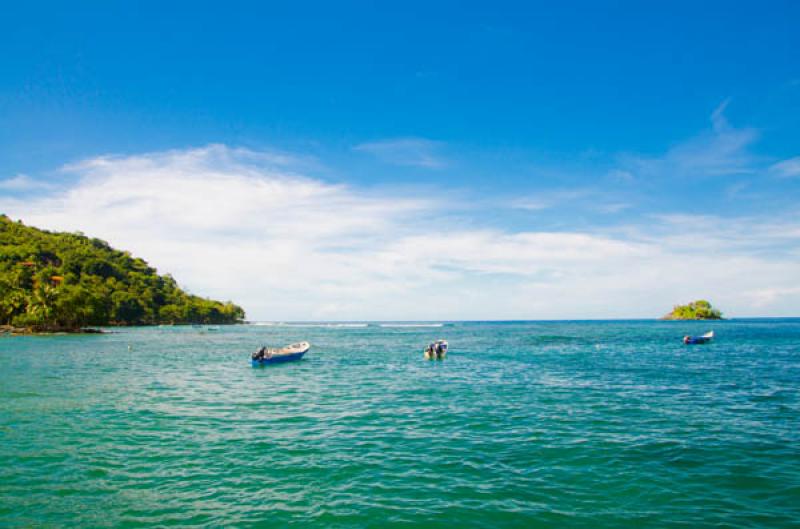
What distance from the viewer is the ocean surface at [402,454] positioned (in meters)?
13.8

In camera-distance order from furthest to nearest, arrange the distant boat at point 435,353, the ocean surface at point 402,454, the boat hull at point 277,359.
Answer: the distant boat at point 435,353 < the boat hull at point 277,359 < the ocean surface at point 402,454

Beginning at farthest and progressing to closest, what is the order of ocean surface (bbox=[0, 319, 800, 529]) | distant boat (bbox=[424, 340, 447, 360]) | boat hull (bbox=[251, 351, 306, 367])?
distant boat (bbox=[424, 340, 447, 360]) < boat hull (bbox=[251, 351, 306, 367]) < ocean surface (bbox=[0, 319, 800, 529])

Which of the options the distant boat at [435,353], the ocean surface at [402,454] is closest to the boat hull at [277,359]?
the ocean surface at [402,454]

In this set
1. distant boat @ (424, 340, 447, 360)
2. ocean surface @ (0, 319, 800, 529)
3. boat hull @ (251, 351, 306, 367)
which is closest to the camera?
ocean surface @ (0, 319, 800, 529)

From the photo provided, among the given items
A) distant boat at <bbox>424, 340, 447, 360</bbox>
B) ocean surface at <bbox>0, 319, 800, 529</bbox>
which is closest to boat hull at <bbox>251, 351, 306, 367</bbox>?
ocean surface at <bbox>0, 319, 800, 529</bbox>

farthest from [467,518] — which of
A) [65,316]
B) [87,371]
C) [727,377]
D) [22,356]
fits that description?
[65,316]

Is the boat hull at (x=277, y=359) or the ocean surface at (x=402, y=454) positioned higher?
the ocean surface at (x=402, y=454)

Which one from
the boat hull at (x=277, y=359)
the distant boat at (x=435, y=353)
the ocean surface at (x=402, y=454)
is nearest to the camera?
the ocean surface at (x=402, y=454)

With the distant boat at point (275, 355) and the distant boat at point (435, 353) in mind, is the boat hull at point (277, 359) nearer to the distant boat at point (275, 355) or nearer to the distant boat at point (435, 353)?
the distant boat at point (275, 355)

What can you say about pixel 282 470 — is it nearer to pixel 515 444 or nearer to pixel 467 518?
pixel 467 518

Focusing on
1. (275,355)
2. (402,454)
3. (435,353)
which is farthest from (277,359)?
(402,454)

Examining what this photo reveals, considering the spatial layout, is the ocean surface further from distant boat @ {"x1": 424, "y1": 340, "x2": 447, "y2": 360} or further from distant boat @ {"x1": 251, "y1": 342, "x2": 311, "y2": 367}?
distant boat @ {"x1": 424, "y1": 340, "x2": 447, "y2": 360}

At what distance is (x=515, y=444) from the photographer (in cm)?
2069

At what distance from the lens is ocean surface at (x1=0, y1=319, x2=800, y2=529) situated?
545 inches
